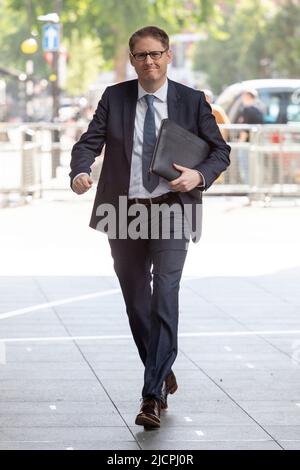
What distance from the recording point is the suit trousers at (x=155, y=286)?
7000mm

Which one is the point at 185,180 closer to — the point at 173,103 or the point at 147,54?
the point at 173,103

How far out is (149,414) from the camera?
6785 mm

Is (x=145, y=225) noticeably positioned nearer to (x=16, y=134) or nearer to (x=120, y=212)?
(x=120, y=212)

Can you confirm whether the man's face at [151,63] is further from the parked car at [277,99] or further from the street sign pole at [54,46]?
the street sign pole at [54,46]

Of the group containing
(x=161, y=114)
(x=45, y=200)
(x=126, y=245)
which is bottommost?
(x=45, y=200)

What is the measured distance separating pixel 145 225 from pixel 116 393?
1085mm

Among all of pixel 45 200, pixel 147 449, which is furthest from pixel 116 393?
pixel 45 200

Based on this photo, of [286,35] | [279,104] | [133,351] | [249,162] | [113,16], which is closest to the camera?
[133,351]

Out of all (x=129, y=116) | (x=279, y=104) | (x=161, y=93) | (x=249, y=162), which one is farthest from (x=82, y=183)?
(x=279, y=104)

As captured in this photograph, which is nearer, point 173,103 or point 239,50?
point 173,103

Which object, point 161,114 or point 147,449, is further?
point 161,114

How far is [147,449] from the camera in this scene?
6316 millimetres

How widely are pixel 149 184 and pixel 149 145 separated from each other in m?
0.21

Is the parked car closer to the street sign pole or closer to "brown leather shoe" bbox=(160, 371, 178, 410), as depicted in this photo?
the street sign pole
